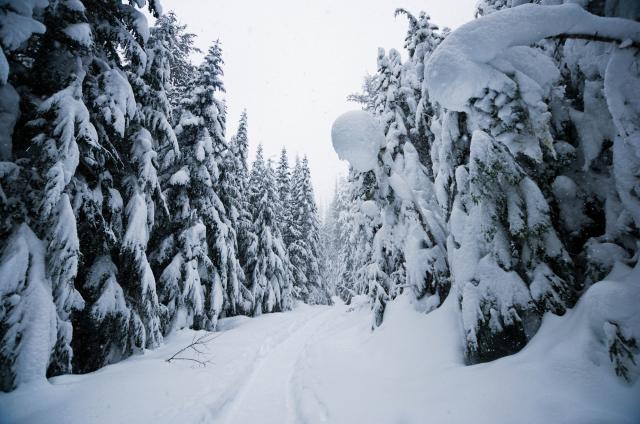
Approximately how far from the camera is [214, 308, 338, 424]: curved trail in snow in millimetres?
5828

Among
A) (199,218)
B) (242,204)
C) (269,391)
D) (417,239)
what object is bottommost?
(269,391)

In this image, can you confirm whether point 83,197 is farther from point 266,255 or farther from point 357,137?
point 266,255

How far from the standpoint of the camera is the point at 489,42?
442 centimetres

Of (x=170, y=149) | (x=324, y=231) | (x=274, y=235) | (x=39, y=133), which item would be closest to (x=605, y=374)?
(x=39, y=133)

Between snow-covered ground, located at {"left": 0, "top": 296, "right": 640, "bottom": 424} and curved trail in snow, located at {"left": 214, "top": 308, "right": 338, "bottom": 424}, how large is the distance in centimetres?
3

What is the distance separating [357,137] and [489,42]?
3570mm

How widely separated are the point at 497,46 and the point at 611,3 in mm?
1855

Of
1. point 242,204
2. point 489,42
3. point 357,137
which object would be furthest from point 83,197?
point 242,204

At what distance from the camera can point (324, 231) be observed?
2349 inches

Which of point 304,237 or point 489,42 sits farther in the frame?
point 304,237

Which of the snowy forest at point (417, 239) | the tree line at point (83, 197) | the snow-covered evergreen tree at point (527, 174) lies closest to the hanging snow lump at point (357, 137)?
the snowy forest at point (417, 239)

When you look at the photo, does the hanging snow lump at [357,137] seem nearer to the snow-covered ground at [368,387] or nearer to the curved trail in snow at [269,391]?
the snow-covered ground at [368,387]

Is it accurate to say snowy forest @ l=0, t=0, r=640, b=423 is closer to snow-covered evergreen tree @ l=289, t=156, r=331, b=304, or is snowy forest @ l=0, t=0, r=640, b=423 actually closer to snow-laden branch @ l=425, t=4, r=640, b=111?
snow-laden branch @ l=425, t=4, r=640, b=111

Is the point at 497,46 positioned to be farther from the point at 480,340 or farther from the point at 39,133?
the point at 39,133
